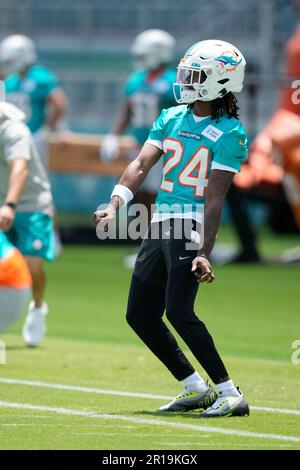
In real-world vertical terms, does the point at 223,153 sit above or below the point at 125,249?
above

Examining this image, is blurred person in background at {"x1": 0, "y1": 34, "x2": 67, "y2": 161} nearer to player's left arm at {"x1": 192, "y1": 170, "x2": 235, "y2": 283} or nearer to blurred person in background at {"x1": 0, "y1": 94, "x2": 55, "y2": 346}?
blurred person in background at {"x1": 0, "y1": 94, "x2": 55, "y2": 346}

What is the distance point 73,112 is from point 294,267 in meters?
9.11

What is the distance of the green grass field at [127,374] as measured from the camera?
6145 mm

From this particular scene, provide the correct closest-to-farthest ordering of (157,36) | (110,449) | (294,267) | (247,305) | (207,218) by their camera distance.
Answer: (110,449)
(207,218)
(247,305)
(157,36)
(294,267)

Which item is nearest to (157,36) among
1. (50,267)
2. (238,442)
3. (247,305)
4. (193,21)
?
(50,267)

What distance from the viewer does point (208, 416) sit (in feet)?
22.5

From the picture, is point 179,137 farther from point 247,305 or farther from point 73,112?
point 73,112

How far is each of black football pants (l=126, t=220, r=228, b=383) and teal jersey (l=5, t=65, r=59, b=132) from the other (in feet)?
29.7

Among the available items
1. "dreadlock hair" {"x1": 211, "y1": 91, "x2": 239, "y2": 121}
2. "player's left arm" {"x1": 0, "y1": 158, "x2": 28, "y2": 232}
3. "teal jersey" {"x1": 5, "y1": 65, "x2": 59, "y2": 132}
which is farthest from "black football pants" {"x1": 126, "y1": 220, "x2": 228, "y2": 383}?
"teal jersey" {"x1": 5, "y1": 65, "x2": 59, "y2": 132}

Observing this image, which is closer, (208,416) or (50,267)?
(208,416)

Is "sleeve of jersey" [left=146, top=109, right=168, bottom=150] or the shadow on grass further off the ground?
"sleeve of jersey" [left=146, top=109, right=168, bottom=150]

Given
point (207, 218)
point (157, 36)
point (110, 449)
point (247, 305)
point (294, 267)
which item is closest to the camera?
point (110, 449)

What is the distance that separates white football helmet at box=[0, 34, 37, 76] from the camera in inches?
610

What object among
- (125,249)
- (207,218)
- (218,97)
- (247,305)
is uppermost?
(218,97)
